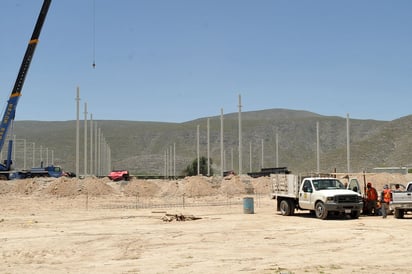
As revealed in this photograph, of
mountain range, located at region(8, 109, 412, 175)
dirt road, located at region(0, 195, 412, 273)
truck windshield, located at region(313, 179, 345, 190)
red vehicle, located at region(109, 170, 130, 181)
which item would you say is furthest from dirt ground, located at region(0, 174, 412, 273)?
mountain range, located at region(8, 109, 412, 175)

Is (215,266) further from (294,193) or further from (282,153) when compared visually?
(282,153)

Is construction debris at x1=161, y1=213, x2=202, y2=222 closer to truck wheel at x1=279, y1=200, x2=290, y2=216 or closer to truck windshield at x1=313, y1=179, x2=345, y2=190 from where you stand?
truck wheel at x1=279, y1=200, x2=290, y2=216

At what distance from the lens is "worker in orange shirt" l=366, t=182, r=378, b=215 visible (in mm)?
27469

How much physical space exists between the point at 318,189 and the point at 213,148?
530 ft

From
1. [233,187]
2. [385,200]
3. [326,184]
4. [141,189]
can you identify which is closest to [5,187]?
[141,189]

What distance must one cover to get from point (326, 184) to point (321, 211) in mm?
1587

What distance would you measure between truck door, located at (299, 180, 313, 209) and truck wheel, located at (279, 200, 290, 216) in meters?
Answer: 0.95

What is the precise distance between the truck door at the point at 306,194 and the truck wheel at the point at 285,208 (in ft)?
3.13

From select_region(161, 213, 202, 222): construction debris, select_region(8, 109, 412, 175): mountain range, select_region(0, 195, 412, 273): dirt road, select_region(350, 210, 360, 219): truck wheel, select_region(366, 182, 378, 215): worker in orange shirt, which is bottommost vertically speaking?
select_region(0, 195, 412, 273): dirt road

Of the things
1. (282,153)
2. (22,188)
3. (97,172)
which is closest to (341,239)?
(22,188)

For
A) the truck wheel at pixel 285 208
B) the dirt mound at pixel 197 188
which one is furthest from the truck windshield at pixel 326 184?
the dirt mound at pixel 197 188

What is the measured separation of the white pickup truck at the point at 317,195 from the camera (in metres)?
25.4

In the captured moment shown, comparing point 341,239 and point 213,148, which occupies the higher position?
point 213,148

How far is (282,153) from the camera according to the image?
7131 inches
